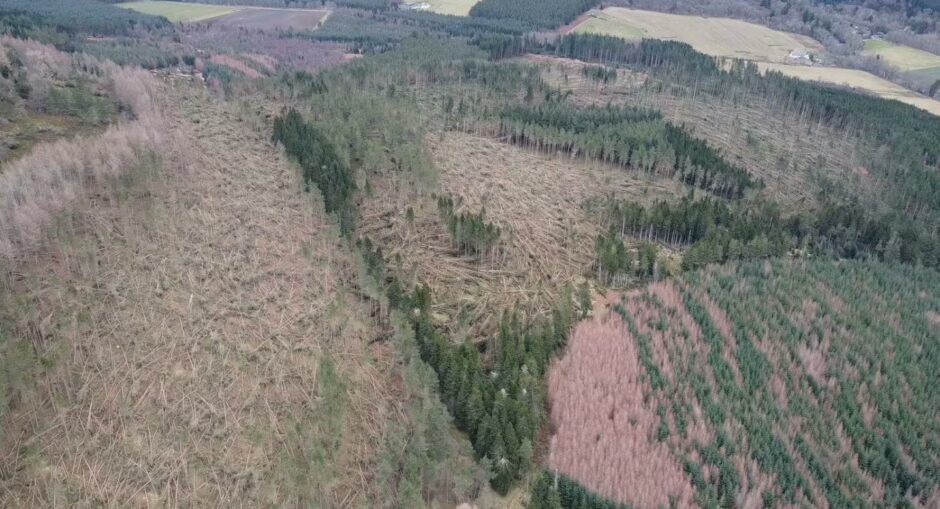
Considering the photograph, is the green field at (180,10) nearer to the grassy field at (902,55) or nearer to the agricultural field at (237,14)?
the agricultural field at (237,14)

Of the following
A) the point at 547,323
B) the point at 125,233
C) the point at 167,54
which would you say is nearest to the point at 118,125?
the point at 125,233

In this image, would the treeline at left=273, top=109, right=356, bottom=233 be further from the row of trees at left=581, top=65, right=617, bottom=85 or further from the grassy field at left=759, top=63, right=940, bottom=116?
the grassy field at left=759, top=63, right=940, bottom=116

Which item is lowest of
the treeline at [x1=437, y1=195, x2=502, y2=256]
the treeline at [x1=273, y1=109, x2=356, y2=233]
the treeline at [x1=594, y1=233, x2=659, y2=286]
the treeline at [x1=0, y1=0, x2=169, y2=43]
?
the treeline at [x1=594, y1=233, x2=659, y2=286]

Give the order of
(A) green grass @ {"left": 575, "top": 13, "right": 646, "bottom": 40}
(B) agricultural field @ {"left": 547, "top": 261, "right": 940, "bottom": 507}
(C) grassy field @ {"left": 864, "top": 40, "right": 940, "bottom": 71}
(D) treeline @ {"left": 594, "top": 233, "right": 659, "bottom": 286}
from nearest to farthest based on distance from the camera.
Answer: (B) agricultural field @ {"left": 547, "top": 261, "right": 940, "bottom": 507}
(D) treeline @ {"left": 594, "top": 233, "right": 659, "bottom": 286}
(C) grassy field @ {"left": 864, "top": 40, "right": 940, "bottom": 71}
(A) green grass @ {"left": 575, "top": 13, "right": 646, "bottom": 40}

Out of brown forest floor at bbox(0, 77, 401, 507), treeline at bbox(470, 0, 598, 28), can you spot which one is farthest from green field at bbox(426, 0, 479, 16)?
brown forest floor at bbox(0, 77, 401, 507)

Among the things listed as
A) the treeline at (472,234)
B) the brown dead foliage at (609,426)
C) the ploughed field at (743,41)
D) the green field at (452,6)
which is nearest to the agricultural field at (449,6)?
the green field at (452,6)

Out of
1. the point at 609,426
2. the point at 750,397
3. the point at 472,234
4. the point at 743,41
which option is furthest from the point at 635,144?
the point at 743,41

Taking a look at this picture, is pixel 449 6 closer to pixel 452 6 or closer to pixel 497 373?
pixel 452 6
